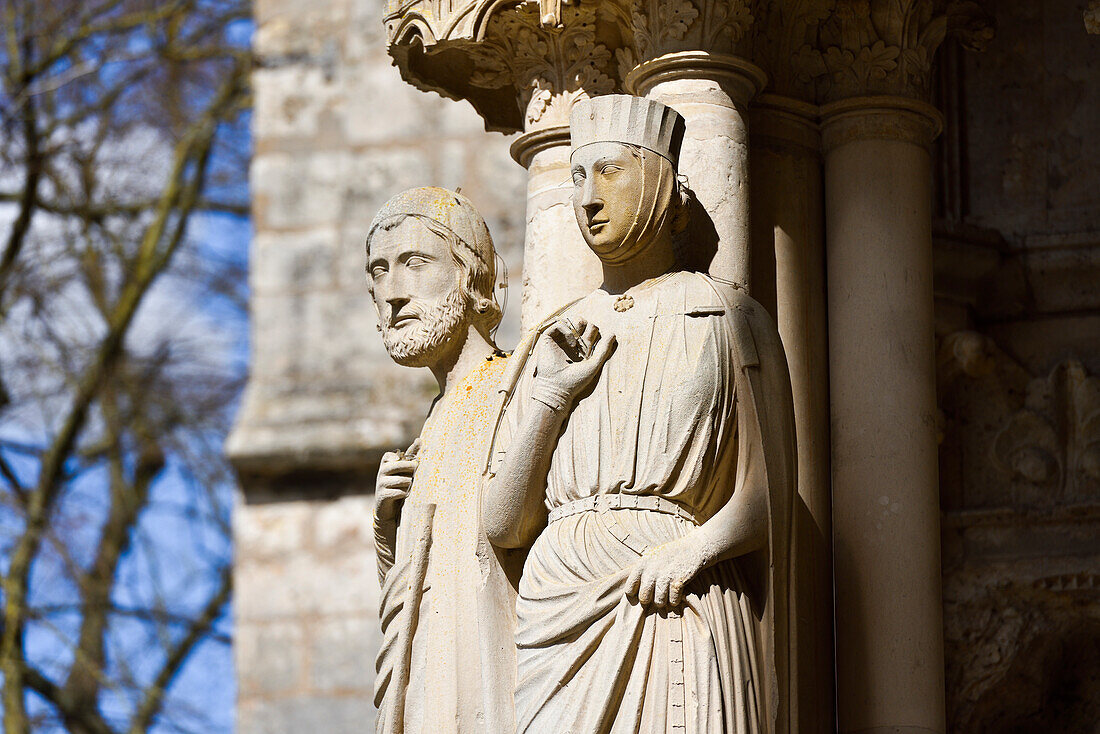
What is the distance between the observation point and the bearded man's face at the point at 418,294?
22.6ft

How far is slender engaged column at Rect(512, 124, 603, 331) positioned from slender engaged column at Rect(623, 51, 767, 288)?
0.39 meters

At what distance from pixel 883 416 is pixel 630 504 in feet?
3.63

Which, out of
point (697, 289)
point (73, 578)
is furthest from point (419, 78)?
point (73, 578)

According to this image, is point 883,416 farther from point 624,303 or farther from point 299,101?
point 299,101

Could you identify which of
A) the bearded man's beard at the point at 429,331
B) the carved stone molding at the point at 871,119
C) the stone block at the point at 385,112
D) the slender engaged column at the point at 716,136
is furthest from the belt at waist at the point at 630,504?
the stone block at the point at 385,112

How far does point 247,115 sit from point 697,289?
1275 centimetres

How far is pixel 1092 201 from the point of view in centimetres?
831

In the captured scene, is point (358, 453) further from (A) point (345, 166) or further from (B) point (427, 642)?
(B) point (427, 642)

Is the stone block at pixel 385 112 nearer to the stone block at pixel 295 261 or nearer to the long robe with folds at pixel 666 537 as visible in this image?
the stone block at pixel 295 261

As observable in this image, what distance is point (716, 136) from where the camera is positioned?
6766 millimetres

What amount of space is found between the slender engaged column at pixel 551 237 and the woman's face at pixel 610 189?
2.12ft

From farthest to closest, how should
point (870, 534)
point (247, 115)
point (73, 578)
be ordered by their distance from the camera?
point (247, 115) → point (73, 578) → point (870, 534)

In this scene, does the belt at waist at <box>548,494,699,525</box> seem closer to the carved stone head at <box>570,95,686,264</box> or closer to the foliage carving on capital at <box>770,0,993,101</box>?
the carved stone head at <box>570,95,686,264</box>

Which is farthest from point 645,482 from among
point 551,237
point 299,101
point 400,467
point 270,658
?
point 299,101
